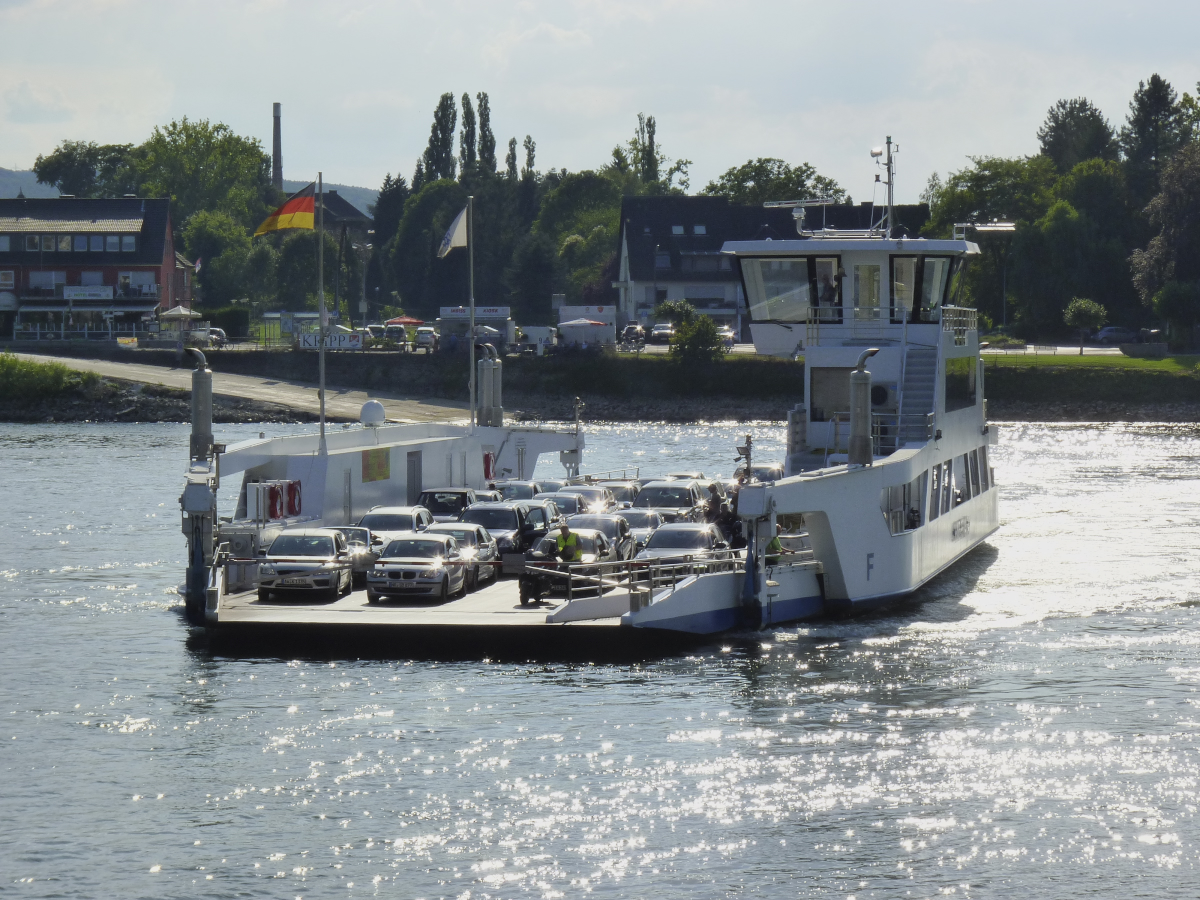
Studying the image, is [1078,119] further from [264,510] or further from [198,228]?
[264,510]

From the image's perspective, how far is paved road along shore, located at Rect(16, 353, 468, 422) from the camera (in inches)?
4140

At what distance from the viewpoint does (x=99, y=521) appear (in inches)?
2234

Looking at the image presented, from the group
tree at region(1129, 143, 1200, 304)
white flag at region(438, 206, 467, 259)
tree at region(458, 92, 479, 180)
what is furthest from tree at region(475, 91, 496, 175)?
white flag at region(438, 206, 467, 259)

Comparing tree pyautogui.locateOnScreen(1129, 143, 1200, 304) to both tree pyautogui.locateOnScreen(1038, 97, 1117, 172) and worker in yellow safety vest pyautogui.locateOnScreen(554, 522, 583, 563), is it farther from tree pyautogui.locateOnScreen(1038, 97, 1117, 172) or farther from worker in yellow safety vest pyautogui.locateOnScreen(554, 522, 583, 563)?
worker in yellow safety vest pyautogui.locateOnScreen(554, 522, 583, 563)

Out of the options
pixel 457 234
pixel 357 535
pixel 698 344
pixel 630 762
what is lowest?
pixel 630 762

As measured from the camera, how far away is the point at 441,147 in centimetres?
19275

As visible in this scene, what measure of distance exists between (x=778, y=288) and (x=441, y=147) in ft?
509

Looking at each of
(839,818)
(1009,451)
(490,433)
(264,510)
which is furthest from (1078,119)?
(839,818)

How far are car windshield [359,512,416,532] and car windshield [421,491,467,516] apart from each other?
434 cm

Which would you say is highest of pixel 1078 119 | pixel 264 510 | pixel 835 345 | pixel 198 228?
pixel 1078 119

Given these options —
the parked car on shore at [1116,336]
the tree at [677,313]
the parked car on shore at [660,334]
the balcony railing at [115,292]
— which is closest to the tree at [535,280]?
the tree at [677,313]

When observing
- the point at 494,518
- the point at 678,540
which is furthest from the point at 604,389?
the point at 678,540

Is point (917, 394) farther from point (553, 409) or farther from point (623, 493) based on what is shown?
point (553, 409)

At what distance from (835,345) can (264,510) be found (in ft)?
50.2
